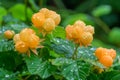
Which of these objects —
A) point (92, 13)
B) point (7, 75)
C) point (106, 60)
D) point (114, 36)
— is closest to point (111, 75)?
point (106, 60)

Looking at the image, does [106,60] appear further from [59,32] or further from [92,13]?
[92,13]

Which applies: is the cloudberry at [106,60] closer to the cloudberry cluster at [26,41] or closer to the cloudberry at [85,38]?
the cloudberry at [85,38]

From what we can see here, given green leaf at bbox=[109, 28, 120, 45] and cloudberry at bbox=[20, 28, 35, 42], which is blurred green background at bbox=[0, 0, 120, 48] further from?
cloudberry at bbox=[20, 28, 35, 42]

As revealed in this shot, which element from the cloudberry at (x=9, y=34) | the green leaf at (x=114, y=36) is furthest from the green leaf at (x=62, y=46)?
the green leaf at (x=114, y=36)

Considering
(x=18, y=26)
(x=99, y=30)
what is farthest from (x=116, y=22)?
(x=18, y=26)

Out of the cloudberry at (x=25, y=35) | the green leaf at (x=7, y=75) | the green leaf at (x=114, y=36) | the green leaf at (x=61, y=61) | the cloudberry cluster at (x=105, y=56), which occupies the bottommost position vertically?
the green leaf at (x=7, y=75)

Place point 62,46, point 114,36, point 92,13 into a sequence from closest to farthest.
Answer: point 62,46 < point 114,36 < point 92,13

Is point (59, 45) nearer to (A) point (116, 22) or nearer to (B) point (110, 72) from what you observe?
(B) point (110, 72)
